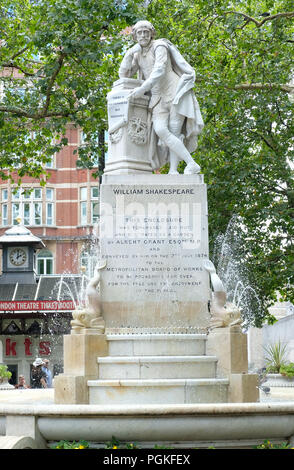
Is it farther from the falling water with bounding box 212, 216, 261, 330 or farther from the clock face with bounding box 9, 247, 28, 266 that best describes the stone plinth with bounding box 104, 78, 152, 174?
the clock face with bounding box 9, 247, 28, 266

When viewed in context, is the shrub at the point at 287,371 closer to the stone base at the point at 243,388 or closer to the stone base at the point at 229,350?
the stone base at the point at 229,350

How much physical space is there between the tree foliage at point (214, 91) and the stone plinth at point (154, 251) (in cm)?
1032

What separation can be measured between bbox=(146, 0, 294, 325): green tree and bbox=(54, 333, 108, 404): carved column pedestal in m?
13.7

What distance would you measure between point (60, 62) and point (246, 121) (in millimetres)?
6601

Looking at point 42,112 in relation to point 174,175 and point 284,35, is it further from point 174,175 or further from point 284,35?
point 174,175

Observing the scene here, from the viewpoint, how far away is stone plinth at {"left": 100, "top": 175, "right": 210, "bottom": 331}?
11578 mm

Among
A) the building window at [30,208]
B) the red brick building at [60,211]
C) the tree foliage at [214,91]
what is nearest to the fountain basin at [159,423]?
the tree foliage at [214,91]

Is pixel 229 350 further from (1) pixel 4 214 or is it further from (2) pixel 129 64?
(1) pixel 4 214

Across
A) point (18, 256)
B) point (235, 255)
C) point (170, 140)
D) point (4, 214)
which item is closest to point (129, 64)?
point (170, 140)

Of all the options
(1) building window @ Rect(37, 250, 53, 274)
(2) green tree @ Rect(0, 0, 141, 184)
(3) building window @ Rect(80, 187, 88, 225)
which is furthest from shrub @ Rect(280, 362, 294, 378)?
(1) building window @ Rect(37, 250, 53, 274)

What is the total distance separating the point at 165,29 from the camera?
2322 cm

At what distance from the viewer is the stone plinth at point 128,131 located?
12.4m

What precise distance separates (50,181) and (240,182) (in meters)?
25.9
